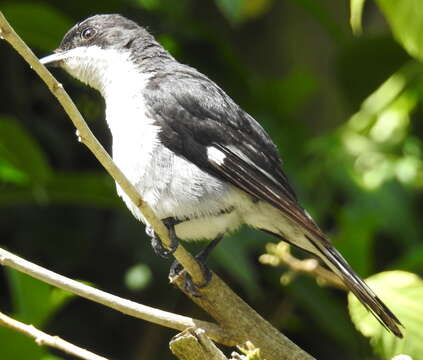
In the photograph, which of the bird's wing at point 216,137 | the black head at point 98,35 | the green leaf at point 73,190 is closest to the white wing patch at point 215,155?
the bird's wing at point 216,137

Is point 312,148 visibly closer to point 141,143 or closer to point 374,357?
point 374,357

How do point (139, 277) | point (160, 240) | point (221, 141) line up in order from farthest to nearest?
point (139, 277) → point (221, 141) → point (160, 240)

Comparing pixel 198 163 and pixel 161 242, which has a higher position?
pixel 198 163

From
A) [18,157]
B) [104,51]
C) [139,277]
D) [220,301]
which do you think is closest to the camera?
[220,301]

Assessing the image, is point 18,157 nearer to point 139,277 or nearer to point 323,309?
point 139,277

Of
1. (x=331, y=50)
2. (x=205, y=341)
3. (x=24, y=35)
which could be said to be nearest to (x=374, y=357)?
(x=205, y=341)

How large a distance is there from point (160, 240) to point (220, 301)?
49 centimetres

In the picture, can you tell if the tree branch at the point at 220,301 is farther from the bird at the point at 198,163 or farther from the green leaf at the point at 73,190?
the green leaf at the point at 73,190

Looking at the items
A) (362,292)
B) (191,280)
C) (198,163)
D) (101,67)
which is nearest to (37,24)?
(101,67)

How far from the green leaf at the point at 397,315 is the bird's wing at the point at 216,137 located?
418mm

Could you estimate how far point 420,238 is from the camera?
5.09 meters

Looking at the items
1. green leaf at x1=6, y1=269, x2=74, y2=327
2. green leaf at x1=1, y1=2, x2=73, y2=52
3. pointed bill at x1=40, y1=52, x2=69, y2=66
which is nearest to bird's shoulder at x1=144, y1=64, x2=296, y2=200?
pointed bill at x1=40, y1=52, x2=69, y2=66

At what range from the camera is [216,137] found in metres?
3.37

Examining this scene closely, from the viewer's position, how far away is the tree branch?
2473 mm
